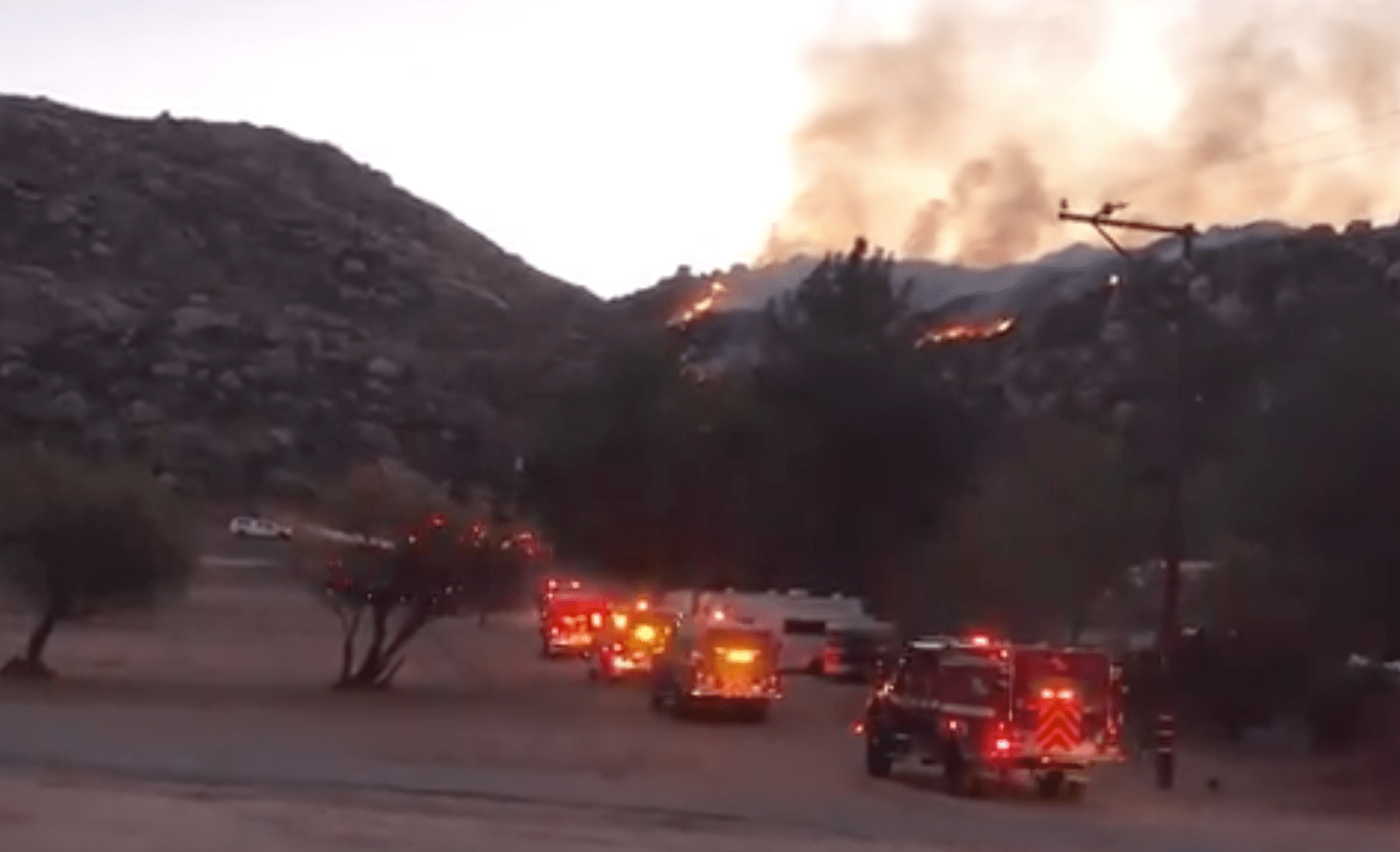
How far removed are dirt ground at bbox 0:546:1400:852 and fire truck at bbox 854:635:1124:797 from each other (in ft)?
2.27

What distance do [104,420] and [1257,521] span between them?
103 meters

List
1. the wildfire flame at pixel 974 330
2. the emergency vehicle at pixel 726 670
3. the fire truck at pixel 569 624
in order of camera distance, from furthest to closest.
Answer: the wildfire flame at pixel 974 330, the fire truck at pixel 569 624, the emergency vehicle at pixel 726 670

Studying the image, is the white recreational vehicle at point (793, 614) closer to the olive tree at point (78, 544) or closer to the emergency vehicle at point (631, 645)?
the emergency vehicle at point (631, 645)

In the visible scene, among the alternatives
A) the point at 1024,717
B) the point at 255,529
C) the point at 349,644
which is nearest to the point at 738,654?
the point at 349,644

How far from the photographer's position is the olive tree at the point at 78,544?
6281 cm

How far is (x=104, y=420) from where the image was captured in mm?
145875

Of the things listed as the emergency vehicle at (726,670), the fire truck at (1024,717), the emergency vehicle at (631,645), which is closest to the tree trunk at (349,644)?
the emergency vehicle at (631,645)

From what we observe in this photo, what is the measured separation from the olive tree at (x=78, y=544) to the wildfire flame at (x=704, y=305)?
84803mm

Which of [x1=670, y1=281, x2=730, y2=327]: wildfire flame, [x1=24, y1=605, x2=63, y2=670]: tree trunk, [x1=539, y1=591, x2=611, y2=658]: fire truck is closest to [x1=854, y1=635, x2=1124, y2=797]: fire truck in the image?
[x1=24, y1=605, x2=63, y2=670]: tree trunk

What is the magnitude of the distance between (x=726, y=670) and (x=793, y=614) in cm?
2911

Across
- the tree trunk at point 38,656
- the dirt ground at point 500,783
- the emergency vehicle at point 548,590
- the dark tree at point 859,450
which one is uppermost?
the dark tree at point 859,450

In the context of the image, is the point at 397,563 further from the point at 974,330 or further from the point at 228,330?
the point at 228,330

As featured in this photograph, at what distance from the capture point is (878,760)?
42.8 metres

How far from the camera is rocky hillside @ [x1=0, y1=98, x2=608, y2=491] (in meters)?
147
